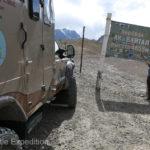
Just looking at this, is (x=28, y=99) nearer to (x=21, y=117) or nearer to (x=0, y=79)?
(x=21, y=117)

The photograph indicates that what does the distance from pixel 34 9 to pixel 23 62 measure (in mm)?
698

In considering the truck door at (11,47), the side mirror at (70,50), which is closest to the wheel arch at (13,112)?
the truck door at (11,47)

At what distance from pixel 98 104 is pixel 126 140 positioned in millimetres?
1971

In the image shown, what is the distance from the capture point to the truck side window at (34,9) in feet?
7.20

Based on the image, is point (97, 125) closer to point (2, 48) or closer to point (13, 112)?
point (13, 112)

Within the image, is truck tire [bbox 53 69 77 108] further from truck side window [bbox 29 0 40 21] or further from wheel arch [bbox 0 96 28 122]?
wheel arch [bbox 0 96 28 122]

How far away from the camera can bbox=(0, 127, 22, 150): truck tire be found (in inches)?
67.3

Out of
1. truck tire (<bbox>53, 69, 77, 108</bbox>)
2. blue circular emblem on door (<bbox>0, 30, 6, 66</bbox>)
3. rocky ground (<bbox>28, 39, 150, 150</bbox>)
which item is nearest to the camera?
blue circular emblem on door (<bbox>0, 30, 6, 66</bbox>)

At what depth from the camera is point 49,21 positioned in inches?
117

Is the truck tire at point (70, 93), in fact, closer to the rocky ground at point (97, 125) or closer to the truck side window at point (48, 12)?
the rocky ground at point (97, 125)

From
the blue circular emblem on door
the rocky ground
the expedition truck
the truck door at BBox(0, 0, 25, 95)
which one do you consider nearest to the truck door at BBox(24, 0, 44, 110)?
the expedition truck

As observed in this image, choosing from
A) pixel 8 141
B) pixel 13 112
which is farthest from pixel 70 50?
pixel 8 141

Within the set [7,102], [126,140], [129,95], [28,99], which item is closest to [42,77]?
[28,99]

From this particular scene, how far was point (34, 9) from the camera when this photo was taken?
2.30 meters
